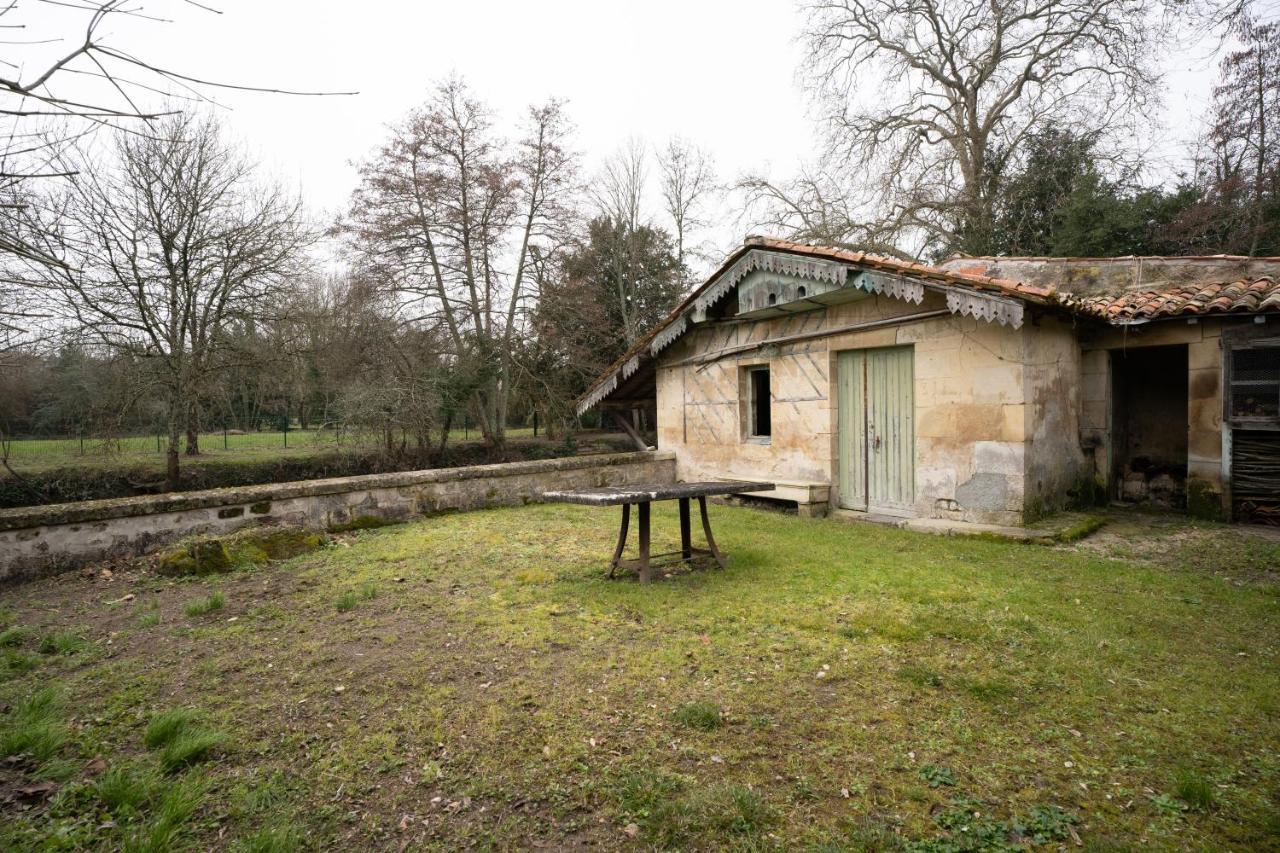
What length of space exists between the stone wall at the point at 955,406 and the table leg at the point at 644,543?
165 inches

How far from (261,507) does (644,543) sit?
16.4 feet

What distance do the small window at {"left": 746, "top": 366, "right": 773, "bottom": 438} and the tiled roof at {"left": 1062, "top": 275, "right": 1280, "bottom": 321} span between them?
4.54 metres

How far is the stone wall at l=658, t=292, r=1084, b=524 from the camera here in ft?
22.7

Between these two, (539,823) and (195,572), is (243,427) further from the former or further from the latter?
(539,823)

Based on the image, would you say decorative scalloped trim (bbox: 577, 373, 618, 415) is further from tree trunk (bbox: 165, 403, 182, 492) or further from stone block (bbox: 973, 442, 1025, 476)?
tree trunk (bbox: 165, 403, 182, 492)

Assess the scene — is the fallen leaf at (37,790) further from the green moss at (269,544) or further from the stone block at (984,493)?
the stone block at (984,493)

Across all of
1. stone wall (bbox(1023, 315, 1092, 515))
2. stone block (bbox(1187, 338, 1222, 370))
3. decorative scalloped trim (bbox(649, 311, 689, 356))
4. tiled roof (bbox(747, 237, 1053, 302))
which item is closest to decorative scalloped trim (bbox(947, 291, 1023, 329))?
tiled roof (bbox(747, 237, 1053, 302))

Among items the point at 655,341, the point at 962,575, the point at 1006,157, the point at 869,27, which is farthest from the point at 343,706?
the point at 869,27

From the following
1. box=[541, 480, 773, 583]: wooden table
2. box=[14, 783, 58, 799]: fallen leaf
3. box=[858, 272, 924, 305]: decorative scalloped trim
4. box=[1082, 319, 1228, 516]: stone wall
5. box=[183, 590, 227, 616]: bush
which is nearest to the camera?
box=[14, 783, 58, 799]: fallen leaf

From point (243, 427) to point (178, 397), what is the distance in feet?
38.1

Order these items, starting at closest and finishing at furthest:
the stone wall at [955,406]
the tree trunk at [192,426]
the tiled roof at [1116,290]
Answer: the tiled roof at [1116,290], the stone wall at [955,406], the tree trunk at [192,426]

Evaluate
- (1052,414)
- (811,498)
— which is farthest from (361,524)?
(1052,414)

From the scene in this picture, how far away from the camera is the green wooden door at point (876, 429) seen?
800cm

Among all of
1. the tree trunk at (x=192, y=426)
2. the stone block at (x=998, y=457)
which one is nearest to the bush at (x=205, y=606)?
the stone block at (x=998, y=457)
